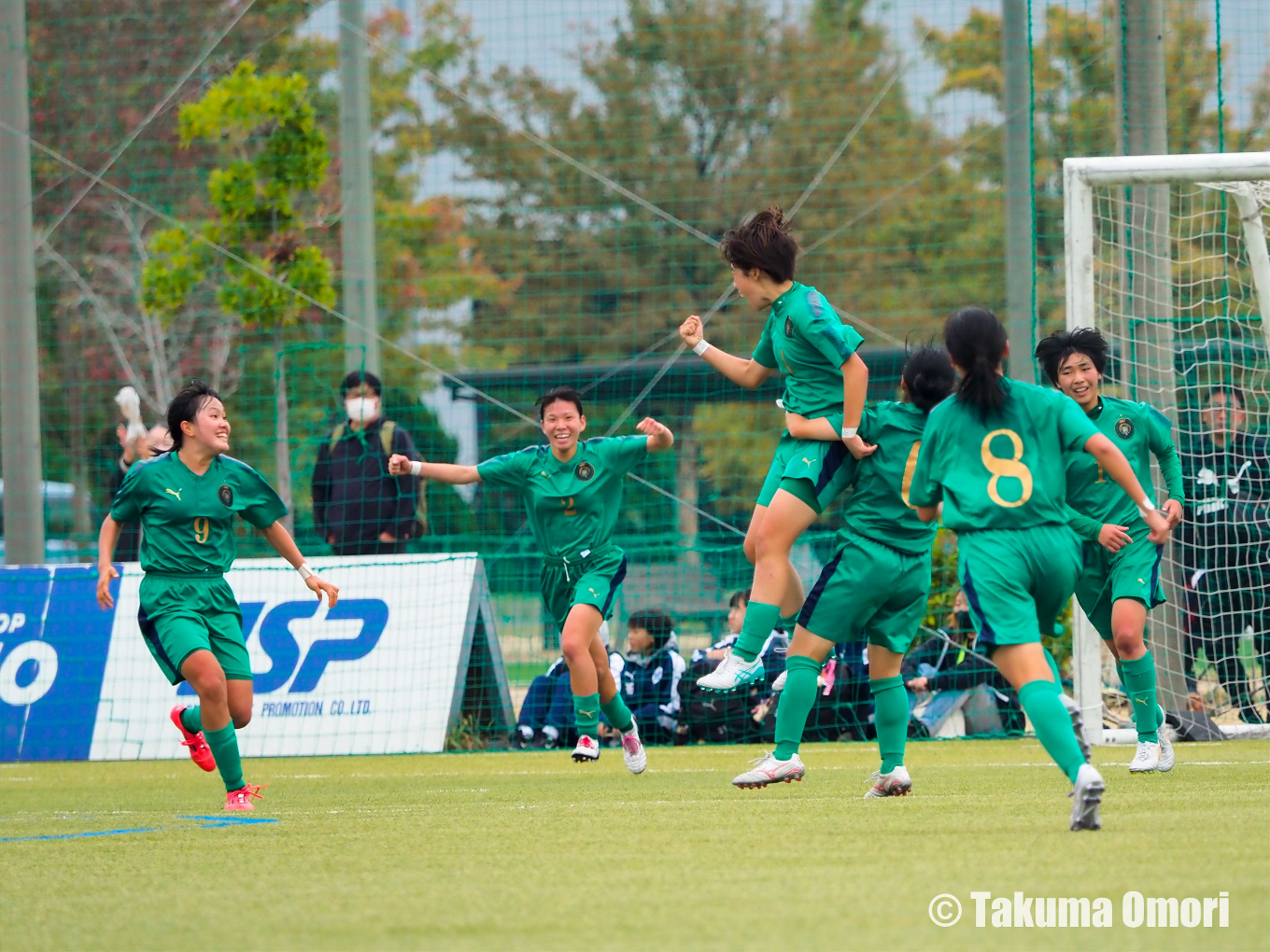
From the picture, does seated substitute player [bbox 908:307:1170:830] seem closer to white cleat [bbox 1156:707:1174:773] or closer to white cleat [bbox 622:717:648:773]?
white cleat [bbox 1156:707:1174:773]

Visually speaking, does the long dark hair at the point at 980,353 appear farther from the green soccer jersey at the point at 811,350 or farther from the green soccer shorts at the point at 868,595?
the green soccer shorts at the point at 868,595

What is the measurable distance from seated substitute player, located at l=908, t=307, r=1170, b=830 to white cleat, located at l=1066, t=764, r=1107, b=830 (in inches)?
11.2

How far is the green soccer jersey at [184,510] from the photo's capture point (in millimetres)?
7594

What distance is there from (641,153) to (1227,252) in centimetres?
1948

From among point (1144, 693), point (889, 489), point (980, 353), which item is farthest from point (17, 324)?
point (980, 353)

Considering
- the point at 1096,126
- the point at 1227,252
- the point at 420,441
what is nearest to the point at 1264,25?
the point at 1096,126

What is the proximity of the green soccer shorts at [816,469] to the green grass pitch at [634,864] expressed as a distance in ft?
4.18

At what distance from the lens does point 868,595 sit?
21.9 ft

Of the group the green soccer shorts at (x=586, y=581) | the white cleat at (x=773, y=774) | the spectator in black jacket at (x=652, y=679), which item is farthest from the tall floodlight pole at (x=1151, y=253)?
the white cleat at (x=773, y=774)

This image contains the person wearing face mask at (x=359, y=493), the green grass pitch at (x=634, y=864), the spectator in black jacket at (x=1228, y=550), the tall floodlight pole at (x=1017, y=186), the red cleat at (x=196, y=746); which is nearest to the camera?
the green grass pitch at (x=634, y=864)

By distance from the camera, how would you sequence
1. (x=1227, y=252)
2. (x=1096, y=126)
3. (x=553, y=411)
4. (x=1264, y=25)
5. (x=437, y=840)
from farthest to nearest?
(x=1096, y=126)
(x=1264, y=25)
(x=1227, y=252)
(x=553, y=411)
(x=437, y=840)

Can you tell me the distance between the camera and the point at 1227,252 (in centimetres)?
1098

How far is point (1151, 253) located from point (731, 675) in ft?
19.0

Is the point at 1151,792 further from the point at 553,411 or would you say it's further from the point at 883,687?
the point at 553,411
